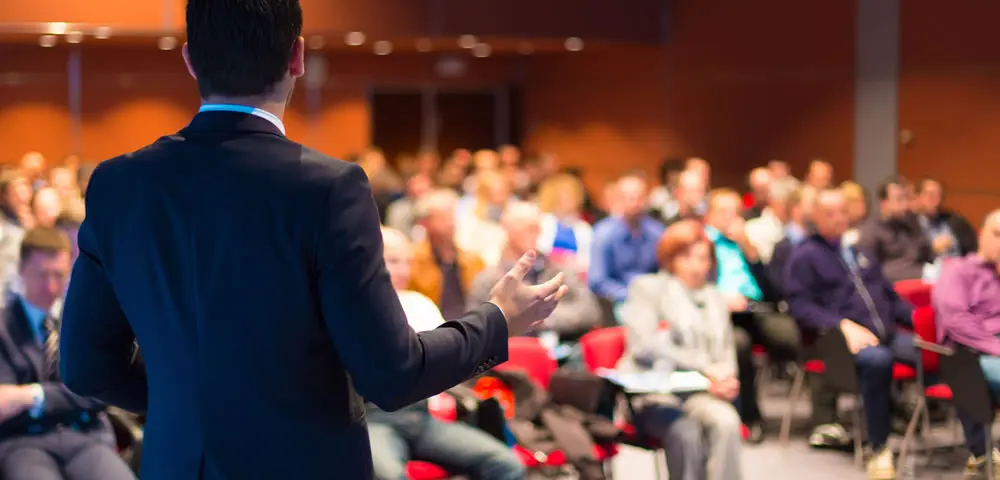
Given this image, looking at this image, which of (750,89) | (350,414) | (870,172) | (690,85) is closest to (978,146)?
(870,172)

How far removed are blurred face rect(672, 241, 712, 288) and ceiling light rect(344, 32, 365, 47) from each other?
870 centimetres

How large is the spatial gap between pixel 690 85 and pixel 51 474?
40.3ft

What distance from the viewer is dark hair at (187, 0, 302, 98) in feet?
4.95

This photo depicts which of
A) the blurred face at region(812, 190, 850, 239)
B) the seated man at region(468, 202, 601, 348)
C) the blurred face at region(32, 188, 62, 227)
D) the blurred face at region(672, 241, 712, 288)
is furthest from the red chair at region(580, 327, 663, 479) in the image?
the blurred face at region(32, 188, 62, 227)

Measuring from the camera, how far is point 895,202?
8.48 metres

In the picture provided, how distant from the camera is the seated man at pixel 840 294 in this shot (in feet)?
21.6

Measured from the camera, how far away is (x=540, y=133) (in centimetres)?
1878

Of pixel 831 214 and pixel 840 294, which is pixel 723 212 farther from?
pixel 840 294

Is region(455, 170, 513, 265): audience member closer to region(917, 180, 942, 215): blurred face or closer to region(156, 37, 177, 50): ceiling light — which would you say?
region(917, 180, 942, 215): blurred face

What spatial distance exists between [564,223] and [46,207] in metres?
3.45

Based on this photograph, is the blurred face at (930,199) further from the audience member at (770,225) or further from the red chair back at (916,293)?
the red chair back at (916,293)

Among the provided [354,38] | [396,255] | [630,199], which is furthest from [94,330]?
[354,38]

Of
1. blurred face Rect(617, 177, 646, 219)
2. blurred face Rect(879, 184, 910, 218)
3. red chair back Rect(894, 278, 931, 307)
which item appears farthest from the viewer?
blurred face Rect(879, 184, 910, 218)

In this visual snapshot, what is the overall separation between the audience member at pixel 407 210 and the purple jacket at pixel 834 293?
2.71 m
